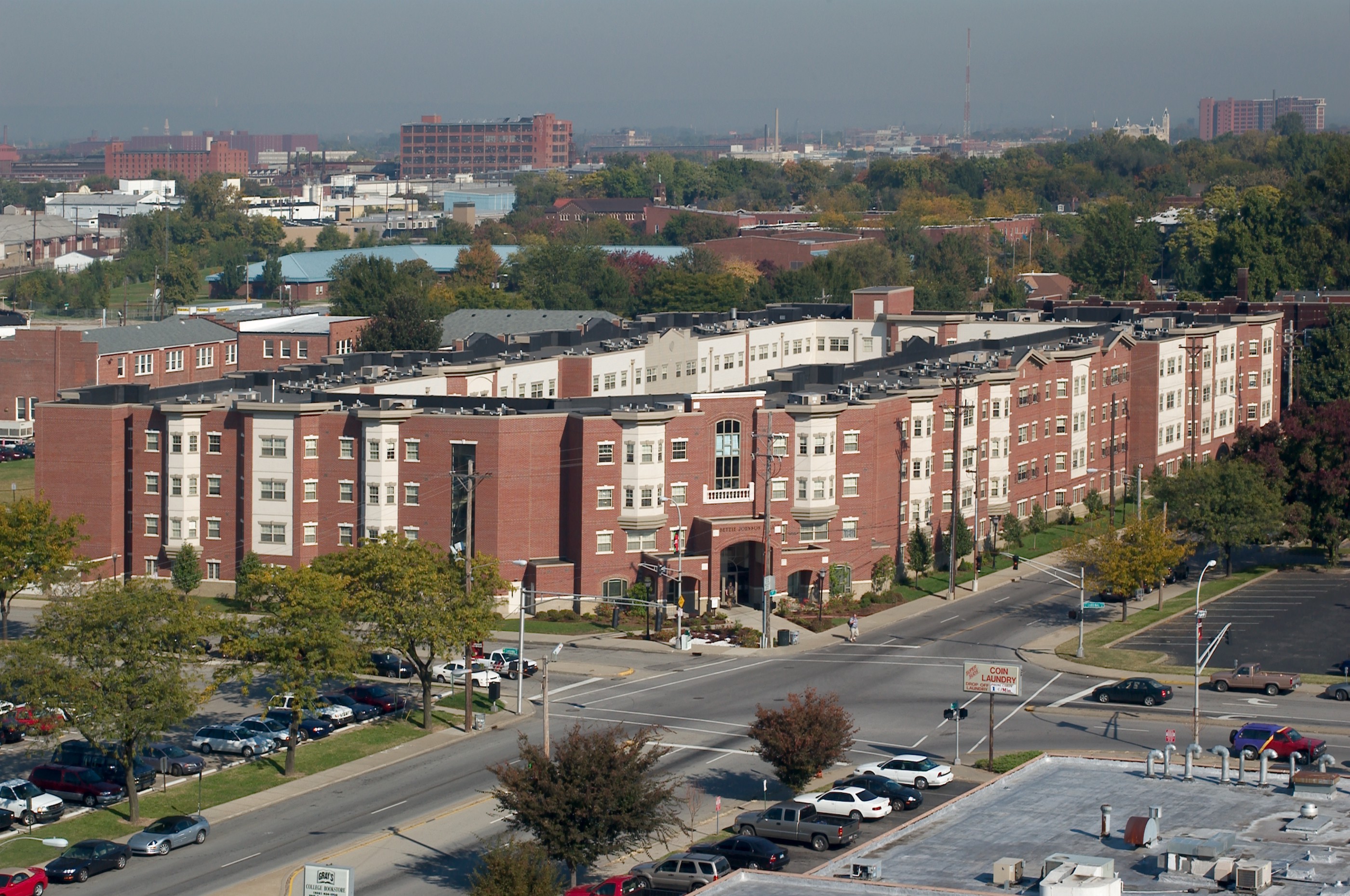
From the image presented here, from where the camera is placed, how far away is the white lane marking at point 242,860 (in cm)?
5786

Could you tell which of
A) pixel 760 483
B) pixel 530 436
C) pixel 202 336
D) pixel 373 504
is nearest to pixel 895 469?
pixel 760 483

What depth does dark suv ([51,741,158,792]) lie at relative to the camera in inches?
2618

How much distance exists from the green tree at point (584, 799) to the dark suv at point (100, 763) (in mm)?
17512

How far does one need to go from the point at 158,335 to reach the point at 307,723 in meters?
88.0

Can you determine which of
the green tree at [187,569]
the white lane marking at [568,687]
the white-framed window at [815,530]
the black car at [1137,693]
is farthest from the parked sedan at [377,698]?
the black car at [1137,693]

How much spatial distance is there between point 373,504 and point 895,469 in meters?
27.5

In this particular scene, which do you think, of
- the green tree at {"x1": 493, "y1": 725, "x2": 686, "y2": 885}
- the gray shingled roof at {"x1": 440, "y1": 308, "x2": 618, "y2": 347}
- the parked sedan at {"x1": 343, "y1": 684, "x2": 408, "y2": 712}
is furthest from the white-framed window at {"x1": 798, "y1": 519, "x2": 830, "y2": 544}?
the gray shingled roof at {"x1": 440, "y1": 308, "x2": 618, "y2": 347}

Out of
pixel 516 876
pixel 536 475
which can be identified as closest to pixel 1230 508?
pixel 536 475

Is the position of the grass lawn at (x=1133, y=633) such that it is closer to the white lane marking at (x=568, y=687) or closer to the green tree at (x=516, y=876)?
the white lane marking at (x=568, y=687)

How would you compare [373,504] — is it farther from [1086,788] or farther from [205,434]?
[1086,788]

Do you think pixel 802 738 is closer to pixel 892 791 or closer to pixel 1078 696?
pixel 892 791

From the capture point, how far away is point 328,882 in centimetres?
4544

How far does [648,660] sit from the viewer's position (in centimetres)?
8506

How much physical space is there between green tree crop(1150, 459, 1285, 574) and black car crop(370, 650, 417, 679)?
4215 centimetres
